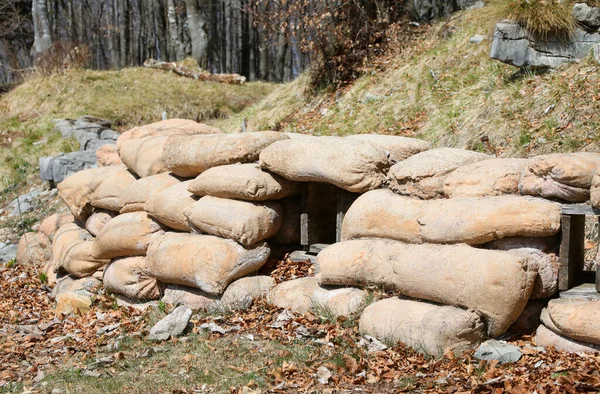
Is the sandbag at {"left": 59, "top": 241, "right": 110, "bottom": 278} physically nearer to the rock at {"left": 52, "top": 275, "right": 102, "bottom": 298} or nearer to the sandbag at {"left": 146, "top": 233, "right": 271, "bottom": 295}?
the rock at {"left": 52, "top": 275, "right": 102, "bottom": 298}

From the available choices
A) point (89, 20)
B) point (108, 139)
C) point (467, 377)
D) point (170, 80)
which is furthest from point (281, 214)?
point (89, 20)

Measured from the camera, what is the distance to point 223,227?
23.5 feet

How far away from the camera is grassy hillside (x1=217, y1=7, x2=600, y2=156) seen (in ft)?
26.7

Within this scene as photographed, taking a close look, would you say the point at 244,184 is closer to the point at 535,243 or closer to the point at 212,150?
the point at 212,150

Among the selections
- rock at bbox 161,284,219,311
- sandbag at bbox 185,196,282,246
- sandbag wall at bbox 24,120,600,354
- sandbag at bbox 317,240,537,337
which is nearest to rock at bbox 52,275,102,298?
sandbag wall at bbox 24,120,600,354

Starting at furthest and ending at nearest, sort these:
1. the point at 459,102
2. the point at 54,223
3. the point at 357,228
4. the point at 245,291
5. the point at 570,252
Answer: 1. the point at 54,223
2. the point at 459,102
3. the point at 245,291
4. the point at 357,228
5. the point at 570,252

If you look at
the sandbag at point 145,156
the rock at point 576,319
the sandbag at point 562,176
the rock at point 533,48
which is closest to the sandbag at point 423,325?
the rock at point 576,319

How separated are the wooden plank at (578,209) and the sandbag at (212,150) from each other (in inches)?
124

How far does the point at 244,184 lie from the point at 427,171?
6.08 ft

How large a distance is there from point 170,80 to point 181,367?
1529cm

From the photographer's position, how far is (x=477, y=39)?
11289 mm

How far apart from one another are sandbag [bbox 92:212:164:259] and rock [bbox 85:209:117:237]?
0.66 metres

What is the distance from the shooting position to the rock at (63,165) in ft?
44.1

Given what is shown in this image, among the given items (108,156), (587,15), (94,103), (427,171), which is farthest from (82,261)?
(94,103)
